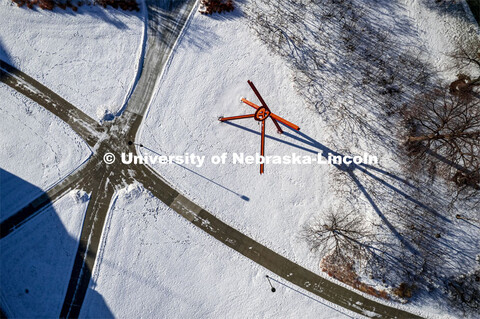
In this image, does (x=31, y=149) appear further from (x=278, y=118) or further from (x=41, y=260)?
(x=278, y=118)

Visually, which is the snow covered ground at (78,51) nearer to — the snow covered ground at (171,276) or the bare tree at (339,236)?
the snow covered ground at (171,276)

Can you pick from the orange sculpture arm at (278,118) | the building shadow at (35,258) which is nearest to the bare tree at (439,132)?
the orange sculpture arm at (278,118)

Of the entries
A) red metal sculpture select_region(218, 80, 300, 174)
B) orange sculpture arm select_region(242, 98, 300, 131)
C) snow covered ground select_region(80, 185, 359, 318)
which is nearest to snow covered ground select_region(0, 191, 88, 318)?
snow covered ground select_region(80, 185, 359, 318)

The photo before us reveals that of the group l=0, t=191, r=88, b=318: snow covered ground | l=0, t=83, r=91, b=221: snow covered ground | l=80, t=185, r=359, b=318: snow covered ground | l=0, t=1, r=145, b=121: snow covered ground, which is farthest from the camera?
l=0, t=1, r=145, b=121: snow covered ground

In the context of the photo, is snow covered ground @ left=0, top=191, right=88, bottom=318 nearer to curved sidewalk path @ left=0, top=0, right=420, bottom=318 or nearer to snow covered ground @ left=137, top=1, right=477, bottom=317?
curved sidewalk path @ left=0, top=0, right=420, bottom=318

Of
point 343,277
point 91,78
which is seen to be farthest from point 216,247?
point 91,78

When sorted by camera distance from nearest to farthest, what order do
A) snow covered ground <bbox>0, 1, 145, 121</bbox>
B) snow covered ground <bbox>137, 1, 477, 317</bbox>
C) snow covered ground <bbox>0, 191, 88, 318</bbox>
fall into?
snow covered ground <bbox>0, 191, 88, 318</bbox> < snow covered ground <bbox>137, 1, 477, 317</bbox> < snow covered ground <bbox>0, 1, 145, 121</bbox>
